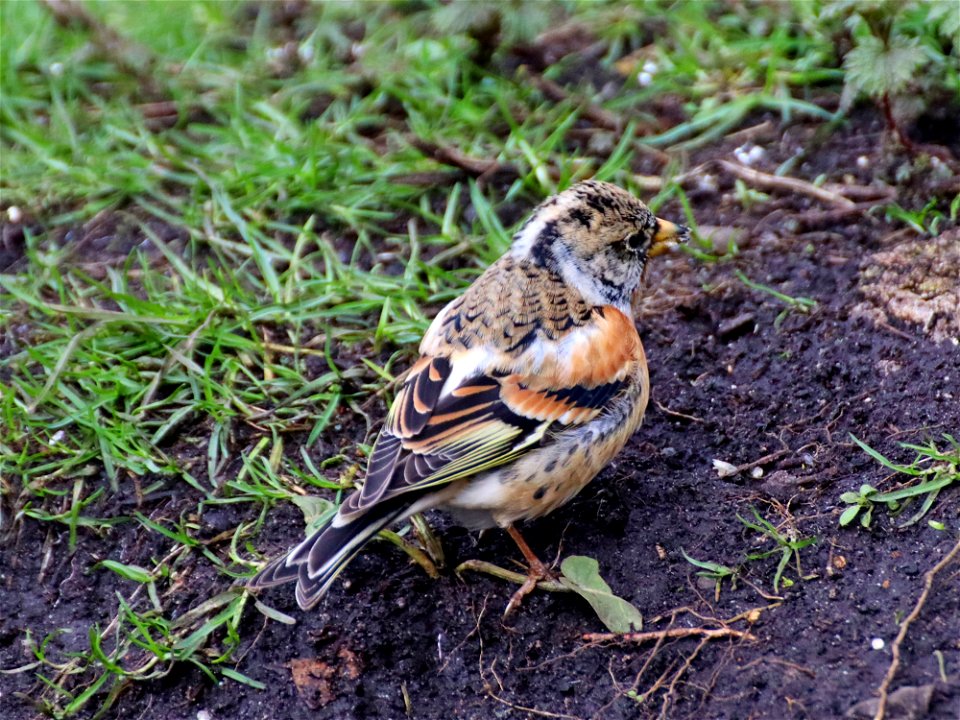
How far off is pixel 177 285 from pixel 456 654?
1.95m

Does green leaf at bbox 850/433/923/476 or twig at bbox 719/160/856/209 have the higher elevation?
twig at bbox 719/160/856/209

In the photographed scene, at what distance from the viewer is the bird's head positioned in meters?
3.55

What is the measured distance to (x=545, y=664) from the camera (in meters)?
3.04

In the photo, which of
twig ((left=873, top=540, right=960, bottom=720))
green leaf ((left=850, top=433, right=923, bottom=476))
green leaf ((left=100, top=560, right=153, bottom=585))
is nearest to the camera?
twig ((left=873, top=540, right=960, bottom=720))

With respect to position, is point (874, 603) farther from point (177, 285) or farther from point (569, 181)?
point (177, 285)

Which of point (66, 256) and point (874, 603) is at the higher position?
point (66, 256)

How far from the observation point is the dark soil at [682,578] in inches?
111

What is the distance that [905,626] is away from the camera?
271cm

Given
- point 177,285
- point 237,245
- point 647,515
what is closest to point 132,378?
point 177,285

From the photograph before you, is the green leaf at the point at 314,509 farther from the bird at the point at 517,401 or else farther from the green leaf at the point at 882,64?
the green leaf at the point at 882,64

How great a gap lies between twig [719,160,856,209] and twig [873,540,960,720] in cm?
175

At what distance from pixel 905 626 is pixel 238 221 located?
9.69 ft

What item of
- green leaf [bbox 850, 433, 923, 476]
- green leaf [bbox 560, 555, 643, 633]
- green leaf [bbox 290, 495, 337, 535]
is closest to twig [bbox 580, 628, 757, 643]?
green leaf [bbox 560, 555, 643, 633]

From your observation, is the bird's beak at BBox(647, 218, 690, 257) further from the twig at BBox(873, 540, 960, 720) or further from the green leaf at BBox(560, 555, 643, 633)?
the twig at BBox(873, 540, 960, 720)
